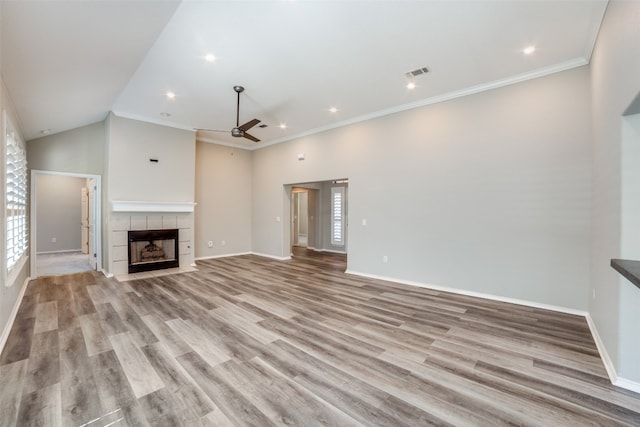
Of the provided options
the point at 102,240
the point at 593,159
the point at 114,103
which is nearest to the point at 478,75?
the point at 593,159

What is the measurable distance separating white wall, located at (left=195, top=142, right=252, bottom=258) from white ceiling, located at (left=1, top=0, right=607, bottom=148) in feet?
8.66

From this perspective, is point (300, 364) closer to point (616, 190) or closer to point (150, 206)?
point (616, 190)

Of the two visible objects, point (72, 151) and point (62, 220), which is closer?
point (72, 151)

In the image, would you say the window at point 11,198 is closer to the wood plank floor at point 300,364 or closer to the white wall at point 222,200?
the wood plank floor at point 300,364

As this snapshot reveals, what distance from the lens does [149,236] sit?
5.93 m

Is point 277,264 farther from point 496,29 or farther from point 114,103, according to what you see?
point 496,29

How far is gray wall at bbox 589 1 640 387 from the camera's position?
6.62 feet

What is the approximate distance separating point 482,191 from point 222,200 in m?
6.41

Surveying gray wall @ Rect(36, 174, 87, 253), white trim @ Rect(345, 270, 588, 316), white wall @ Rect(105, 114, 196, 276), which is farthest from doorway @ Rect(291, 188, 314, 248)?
gray wall @ Rect(36, 174, 87, 253)

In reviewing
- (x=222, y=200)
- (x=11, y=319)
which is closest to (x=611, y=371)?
(x=11, y=319)

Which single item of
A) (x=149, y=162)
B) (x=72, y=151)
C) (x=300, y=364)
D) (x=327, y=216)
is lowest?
(x=300, y=364)

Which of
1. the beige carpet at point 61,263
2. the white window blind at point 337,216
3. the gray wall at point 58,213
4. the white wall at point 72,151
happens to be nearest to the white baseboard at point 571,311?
the white window blind at point 337,216

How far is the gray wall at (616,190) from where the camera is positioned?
2018 mm

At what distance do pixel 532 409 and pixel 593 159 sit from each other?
3.09m
